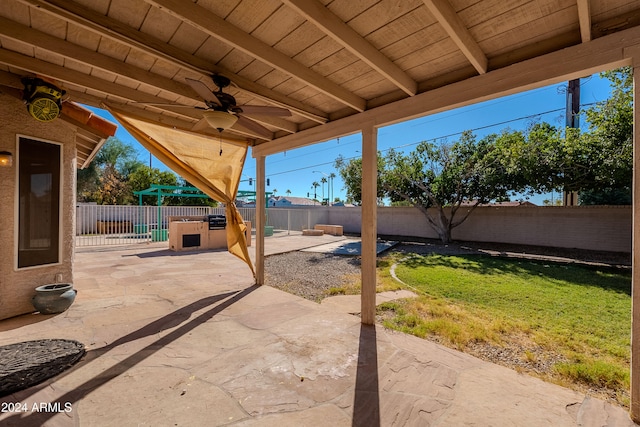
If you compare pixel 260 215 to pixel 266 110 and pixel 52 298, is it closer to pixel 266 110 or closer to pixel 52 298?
pixel 266 110

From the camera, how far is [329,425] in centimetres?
172

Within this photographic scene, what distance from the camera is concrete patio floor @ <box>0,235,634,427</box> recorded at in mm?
1789

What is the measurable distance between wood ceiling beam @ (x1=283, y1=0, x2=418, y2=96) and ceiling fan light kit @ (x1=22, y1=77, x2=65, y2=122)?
2921mm

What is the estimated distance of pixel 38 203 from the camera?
11.2 ft

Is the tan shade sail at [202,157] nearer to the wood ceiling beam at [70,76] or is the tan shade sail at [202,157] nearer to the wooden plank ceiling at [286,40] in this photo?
the wood ceiling beam at [70,76]

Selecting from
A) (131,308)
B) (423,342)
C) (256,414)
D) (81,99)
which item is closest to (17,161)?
(81,99)

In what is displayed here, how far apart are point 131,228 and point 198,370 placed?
1039 centimetres

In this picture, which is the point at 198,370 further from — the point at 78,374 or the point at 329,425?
the point at 329,425

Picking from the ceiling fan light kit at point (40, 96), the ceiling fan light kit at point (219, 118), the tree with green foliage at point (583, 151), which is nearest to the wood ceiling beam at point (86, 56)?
the ceiling fan light kit at point (219, 118)

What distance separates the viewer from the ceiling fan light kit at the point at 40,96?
2.88 meters

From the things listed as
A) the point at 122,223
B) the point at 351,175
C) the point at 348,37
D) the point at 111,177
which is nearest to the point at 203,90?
the point at 348,37

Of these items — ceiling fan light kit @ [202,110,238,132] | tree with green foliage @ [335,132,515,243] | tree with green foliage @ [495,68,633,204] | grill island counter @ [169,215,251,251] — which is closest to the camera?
ceiling fan light kit @ [202,110,238,132]

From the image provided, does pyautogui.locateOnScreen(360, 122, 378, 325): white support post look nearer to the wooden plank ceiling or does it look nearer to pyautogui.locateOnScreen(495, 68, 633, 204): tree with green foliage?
the wooden plank ceiling

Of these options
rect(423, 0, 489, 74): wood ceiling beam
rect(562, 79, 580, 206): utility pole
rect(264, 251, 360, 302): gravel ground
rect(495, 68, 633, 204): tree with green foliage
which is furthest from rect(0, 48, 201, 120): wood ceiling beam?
rect(562, 79, 580, 206): utility pole
